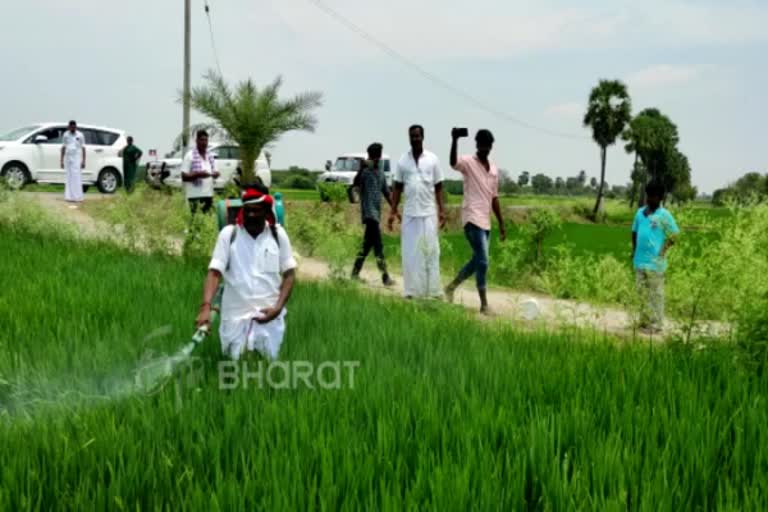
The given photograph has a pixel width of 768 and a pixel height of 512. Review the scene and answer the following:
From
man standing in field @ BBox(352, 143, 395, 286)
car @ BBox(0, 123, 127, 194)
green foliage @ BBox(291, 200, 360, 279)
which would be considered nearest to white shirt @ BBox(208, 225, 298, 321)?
green foliage @ BBox(291, 200, 360, 279)

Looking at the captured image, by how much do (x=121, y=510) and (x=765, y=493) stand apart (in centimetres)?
200

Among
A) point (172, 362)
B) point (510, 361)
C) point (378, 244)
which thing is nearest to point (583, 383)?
point (510, 361)

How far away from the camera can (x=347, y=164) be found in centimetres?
2759

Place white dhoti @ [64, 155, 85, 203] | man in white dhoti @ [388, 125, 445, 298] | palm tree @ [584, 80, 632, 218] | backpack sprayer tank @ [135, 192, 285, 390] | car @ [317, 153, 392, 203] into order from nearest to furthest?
backpack sprayer tank @ [135, 192, 285, 390] < man in white dhoti @ [388, 125, 445, 298] < white dhoti @ [64, 155, 85, 203] < car @ [317, 153, 392, 203] < palm tree @ [584, 80, 632, 218]

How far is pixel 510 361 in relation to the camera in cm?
408

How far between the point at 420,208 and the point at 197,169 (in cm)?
353

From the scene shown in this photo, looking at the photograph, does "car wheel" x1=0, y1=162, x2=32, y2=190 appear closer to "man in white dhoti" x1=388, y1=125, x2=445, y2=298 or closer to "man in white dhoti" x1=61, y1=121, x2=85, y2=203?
"man in white dhoti" x1=61, y1=121, x2=85, y2=203

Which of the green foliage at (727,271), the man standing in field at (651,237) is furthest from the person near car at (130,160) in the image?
the green foliage at (727,271)

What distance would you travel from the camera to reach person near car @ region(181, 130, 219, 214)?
9.56 m

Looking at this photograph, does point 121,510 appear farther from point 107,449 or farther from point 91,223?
point 91,223

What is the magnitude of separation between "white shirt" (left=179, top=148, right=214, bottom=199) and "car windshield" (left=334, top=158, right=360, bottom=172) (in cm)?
1759

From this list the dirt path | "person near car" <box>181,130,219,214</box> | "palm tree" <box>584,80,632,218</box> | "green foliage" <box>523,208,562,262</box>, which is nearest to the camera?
the dirt path

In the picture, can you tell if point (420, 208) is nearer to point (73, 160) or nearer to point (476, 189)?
point (476, 189)

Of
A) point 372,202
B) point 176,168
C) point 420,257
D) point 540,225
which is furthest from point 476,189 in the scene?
point 176,168
